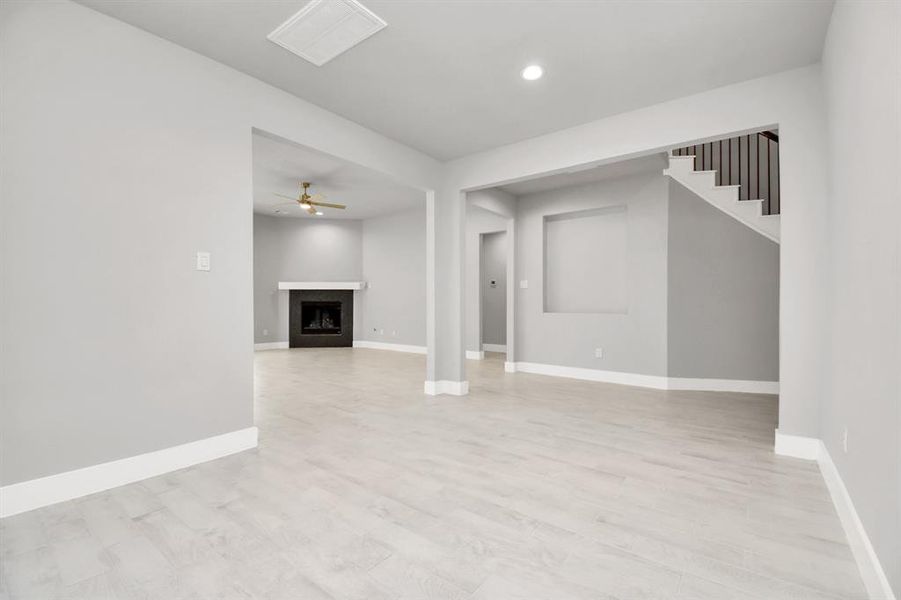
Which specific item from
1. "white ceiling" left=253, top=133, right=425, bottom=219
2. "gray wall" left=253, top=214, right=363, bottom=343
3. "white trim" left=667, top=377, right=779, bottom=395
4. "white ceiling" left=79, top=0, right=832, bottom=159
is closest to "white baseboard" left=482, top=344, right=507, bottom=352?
"gray wall" left=253, top=214, right=363, bottom=343

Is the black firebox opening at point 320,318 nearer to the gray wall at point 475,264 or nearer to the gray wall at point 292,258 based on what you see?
the gray wall at point 292,258

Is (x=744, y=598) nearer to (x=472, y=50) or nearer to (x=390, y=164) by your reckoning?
(x=472, y=50)

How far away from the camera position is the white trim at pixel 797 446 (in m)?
2.86

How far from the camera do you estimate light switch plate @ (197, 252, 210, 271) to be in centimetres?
280

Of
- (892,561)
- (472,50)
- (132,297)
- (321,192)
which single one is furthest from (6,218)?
(321,192)

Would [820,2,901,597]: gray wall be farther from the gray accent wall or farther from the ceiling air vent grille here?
the gray accent wall

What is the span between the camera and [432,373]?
192 inches

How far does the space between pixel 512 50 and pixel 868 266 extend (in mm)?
2266

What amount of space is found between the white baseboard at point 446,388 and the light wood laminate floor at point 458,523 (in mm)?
1306

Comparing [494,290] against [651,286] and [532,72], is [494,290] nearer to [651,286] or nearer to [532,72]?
[651,286]

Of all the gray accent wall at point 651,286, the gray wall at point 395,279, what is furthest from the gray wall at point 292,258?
the gray accent wall at point 651,286

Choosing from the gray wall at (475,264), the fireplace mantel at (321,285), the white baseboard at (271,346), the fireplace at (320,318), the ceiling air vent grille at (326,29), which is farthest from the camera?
the fireplace at (320,318)

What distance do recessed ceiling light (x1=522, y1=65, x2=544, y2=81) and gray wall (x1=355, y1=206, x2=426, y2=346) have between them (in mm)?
5794

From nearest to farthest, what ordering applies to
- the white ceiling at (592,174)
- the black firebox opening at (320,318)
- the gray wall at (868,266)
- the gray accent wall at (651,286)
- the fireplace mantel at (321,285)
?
the gray wall at (868,266)
the gray accent wall at (651,286)
the white ceiling at (592,174)
the fireplace mantel at (321,285)
the black firebox opening at (320,318)
